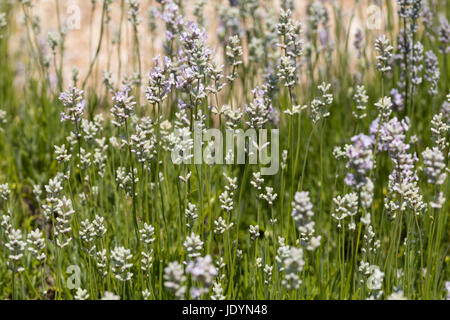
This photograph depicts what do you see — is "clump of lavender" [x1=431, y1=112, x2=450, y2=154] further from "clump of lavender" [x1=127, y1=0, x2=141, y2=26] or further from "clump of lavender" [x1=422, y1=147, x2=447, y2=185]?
"clump of lavender" [x1=127, y1=0, x2=141, y2=26]

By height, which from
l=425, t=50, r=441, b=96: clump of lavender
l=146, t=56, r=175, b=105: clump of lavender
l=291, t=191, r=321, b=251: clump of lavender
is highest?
l=425, t=50, r=441, b=96: clump of lavender

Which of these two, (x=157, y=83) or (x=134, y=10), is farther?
(x=134, y=10)

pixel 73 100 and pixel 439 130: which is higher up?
pixel 73 100

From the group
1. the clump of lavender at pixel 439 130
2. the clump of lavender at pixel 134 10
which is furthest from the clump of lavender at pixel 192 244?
the clump of lavender at pixel 134 10

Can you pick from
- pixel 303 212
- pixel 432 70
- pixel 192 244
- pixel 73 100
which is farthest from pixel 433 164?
pixel 432 70

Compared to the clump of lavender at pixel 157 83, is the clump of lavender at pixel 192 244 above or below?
below

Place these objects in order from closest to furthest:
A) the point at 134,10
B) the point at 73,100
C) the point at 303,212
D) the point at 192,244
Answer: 1. the point at 303,212
2. the point at 192,244
3. the point at 73,100
4. the point at 134,10

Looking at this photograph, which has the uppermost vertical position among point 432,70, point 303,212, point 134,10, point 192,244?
point 134,10

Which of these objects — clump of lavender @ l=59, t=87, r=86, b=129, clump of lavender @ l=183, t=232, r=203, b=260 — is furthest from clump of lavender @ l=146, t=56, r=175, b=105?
clump of lavender @ l=183, t=232, r=203, b=260

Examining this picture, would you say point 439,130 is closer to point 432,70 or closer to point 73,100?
point 432,70

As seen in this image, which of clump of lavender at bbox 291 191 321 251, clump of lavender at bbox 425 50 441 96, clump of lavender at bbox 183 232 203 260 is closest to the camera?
clump of lavender at bbox 291 191 321 251

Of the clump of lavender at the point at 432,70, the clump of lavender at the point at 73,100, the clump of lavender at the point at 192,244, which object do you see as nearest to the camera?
the clump of lavender at the point at 192,244

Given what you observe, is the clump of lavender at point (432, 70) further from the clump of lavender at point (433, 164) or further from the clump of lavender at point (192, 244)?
the clump of lavender at point (192, 244)
